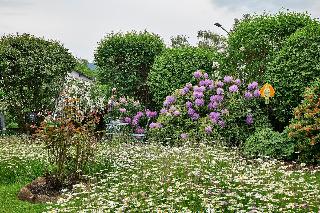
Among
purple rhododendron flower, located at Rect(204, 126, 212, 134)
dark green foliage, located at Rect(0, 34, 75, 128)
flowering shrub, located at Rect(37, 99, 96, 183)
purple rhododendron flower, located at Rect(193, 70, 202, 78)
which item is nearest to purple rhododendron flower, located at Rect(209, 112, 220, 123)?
purple rhododendron flower, located at Rect(204, 126, 212, 134)

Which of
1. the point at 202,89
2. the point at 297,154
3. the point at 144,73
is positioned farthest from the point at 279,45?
the point at 144,73

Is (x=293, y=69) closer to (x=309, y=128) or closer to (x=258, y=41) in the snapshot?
(x=258, y=41)

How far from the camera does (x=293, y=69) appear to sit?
1479 cm

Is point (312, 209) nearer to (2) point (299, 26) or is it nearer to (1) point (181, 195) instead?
(1) point (181, 195)

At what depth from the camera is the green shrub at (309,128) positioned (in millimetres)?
12242

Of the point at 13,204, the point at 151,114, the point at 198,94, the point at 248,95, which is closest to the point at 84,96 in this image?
the point at 151,114

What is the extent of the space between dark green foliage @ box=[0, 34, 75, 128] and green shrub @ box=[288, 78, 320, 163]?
10.2 metres

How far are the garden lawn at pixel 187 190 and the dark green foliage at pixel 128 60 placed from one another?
30.4 ft

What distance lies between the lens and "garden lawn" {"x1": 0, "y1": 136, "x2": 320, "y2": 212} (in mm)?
7613

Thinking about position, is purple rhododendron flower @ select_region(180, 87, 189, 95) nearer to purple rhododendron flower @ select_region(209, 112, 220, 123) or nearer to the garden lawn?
purple rhododendron flower @ select_region(209, 112, 220, 123)

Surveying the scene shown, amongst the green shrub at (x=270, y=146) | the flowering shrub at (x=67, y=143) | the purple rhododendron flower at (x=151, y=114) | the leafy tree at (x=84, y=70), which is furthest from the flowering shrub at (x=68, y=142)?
the leafy tree at (x=84, y=70)

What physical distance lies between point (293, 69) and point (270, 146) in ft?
9.59

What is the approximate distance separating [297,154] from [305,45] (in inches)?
133

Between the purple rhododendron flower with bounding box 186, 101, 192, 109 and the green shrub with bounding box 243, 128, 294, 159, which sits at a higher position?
the purple rhododendron flower with bounding box 186, 101, 192, 109
